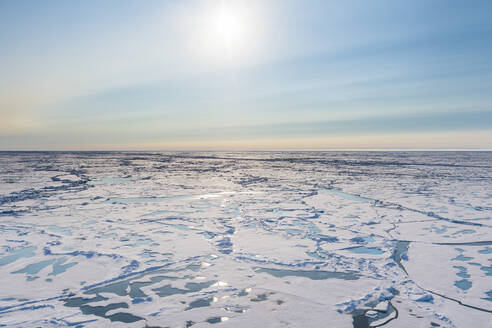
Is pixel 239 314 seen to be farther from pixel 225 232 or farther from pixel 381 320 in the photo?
pixel 225 232

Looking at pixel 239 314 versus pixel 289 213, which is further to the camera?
pixel 289 213

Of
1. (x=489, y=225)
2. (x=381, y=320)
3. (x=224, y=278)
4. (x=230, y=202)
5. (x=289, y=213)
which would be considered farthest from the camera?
(x=230, y=202)

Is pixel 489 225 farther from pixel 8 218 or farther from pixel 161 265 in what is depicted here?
pixel 8 218

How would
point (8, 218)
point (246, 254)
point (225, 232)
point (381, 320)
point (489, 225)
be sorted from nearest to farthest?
point (381, 320)
point (246, 254)
point (225, 232)
point (489, 225)
point (8, 218)

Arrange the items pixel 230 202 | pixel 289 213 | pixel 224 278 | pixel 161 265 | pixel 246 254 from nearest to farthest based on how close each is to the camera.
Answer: pixel 224 278 → pixel 161 265 → pixel 246 254 → pixel 289 213 → pixel 230 202

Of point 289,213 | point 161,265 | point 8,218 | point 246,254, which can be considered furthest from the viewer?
point 289,213

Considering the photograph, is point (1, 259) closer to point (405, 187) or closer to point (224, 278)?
point (224, 278)

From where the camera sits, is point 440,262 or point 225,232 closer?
point 440,262

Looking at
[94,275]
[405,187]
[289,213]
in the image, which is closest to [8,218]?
[94,275]

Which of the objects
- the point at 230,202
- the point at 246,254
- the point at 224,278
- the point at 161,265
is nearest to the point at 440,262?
the point at 246,254
